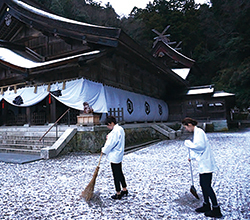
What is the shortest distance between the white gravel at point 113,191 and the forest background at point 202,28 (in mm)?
18104

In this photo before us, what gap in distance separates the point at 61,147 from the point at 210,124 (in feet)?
45.1

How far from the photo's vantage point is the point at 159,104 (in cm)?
1653

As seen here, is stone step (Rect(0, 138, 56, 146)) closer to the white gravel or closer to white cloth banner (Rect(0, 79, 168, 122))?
white cloth banner (Rect(0, 79, 168, 122))

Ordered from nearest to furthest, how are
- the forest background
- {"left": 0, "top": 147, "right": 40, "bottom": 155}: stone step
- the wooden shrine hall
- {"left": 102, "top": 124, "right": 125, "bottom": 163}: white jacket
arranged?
{"left": 102, "top": 124, "right": 125, "bottom": 163}: white jacket
{"left": 0, "top": 147, "right": 40, "bottom": 155}: stone step
the wooden shrine hall
the forest background

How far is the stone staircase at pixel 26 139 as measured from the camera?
7.99 meters

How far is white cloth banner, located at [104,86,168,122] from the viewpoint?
10.0 m

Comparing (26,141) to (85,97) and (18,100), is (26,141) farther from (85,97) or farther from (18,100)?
(85,97)

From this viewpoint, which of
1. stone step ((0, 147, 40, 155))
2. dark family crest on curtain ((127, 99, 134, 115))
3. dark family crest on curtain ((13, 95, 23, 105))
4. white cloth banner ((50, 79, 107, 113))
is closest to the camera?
stone step ((0, 147, 40, 155))

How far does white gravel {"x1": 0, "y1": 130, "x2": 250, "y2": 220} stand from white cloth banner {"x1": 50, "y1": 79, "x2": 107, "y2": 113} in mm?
3136

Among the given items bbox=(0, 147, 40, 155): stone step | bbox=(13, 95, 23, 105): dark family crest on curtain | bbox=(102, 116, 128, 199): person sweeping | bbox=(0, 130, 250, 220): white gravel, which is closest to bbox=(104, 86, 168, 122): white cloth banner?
bbox=(0, 147, 40, 155): stone step

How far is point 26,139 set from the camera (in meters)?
8.84

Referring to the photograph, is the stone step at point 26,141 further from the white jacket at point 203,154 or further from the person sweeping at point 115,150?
the white jacket at point 203,154

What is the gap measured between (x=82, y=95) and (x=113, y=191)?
541cm

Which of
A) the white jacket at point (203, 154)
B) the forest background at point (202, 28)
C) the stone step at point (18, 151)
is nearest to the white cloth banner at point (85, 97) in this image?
the stone step at point (18, 151)
